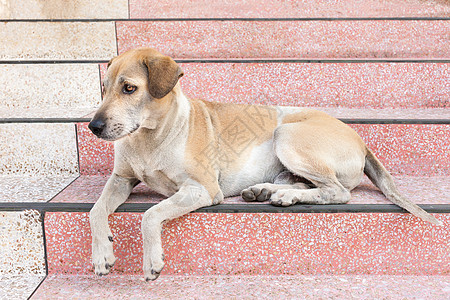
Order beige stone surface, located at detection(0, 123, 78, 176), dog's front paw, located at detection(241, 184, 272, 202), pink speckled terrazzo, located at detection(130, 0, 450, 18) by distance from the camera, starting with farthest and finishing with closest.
→ pink speckled terrazzo, located at detection(130, 0, 450, 18) < beige stone surface, located at detection(0, 123, 78, 176) < dog's front paw, located at detection(241, 184, 272, 202)

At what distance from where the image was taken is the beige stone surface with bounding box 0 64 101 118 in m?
2.61

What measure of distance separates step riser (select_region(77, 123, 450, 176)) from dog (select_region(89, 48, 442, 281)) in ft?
0.89

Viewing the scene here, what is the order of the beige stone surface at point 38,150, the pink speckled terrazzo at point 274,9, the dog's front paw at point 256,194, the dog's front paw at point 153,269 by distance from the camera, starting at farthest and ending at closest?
the pink speckled terrazzo at point 274,9
the beige stone surface at point 38,150
the dog's front paw at point 256,194
the dog's front paw at point 153,269

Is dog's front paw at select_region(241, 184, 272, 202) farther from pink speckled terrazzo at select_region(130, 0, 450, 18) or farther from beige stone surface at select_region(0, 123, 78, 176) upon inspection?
pink speckled terrazzo at select_region(130, 0, 450, 18)

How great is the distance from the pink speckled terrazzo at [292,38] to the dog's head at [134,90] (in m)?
1.34

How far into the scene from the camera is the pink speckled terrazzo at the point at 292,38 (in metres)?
3.00

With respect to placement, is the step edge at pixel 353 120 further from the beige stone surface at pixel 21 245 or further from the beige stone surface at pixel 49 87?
the beige stone surface at pixel 21 245

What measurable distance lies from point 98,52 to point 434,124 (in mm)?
2248

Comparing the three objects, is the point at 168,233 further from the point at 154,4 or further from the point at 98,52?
the point at 154,4

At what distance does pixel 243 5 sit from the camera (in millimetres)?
3484

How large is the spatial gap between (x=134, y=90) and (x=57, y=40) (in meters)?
1.62

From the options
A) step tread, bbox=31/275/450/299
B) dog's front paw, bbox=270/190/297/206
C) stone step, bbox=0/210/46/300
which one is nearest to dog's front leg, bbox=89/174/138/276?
step tread, bbox=31/275/450/299

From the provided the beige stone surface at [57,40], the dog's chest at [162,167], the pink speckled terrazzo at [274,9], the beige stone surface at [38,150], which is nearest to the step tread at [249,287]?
the dog's chest at [162,167]

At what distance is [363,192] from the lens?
2.01m
